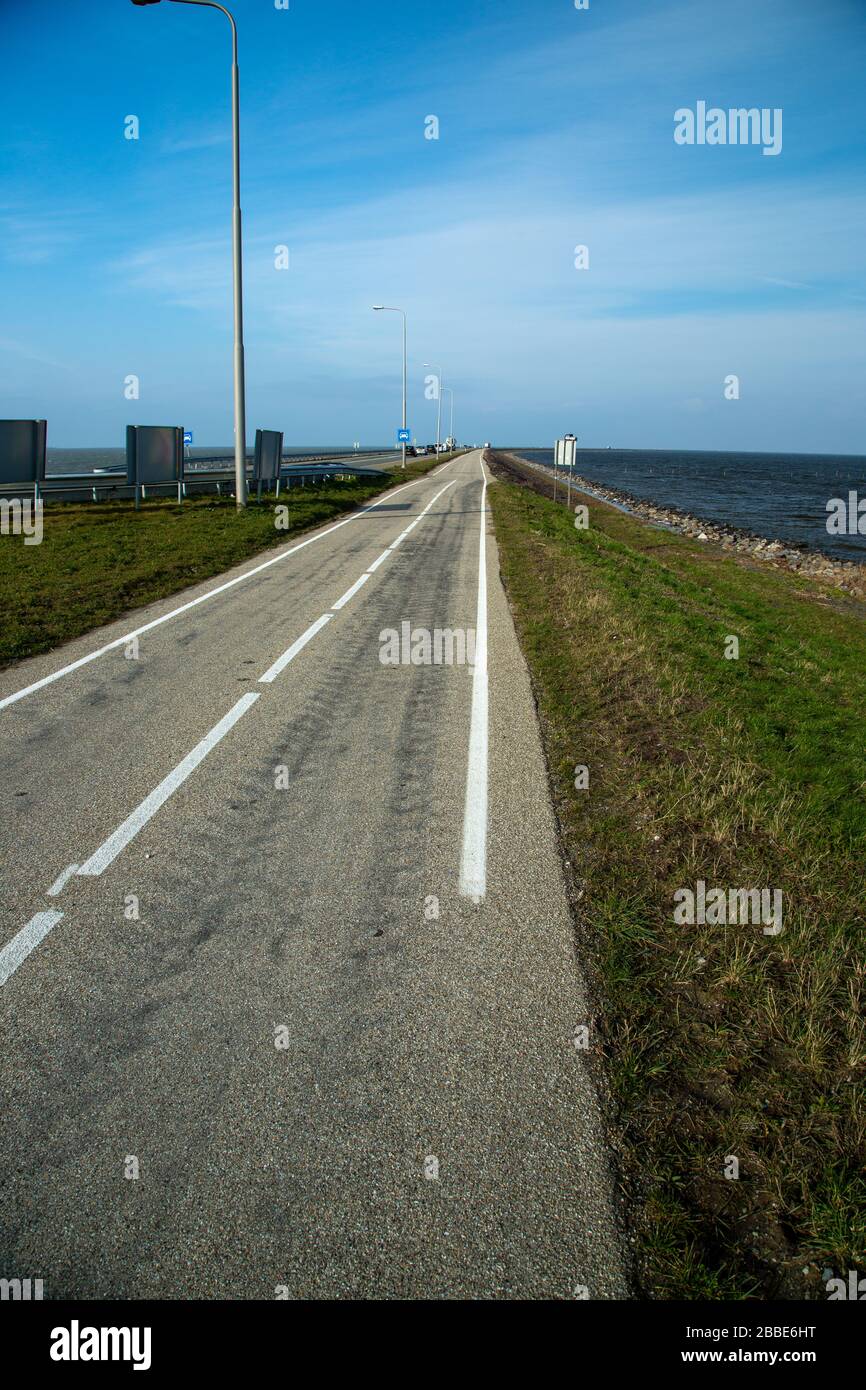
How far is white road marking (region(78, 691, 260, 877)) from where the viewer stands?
193 inches

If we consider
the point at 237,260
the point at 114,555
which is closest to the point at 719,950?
the point at 114,555

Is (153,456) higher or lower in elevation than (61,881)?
higher

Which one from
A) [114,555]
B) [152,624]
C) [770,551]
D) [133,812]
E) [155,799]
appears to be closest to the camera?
[133,812]

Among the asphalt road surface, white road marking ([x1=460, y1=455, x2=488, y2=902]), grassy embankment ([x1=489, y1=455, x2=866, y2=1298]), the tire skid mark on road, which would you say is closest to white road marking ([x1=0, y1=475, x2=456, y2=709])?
the tire skid mark on road

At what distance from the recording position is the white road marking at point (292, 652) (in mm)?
8875

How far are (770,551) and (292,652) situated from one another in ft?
92.2

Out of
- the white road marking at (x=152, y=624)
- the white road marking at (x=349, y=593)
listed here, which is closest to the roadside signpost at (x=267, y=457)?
the white road marking at (x=152, y=624)

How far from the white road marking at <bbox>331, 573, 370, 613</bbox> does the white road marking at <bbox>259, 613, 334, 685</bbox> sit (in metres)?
0.73

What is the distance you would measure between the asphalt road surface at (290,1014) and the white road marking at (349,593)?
18.1 ft

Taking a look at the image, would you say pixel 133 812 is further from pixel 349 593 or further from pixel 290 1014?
pixel 349 593

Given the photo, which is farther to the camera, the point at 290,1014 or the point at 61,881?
the point at 61,881

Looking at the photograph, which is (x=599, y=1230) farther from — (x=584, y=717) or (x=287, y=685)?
(x=287, y=685)

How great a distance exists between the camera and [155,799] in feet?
18.9

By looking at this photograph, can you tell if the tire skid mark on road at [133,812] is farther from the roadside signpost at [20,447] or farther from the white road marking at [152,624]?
the roadside signpost at [20,447]
